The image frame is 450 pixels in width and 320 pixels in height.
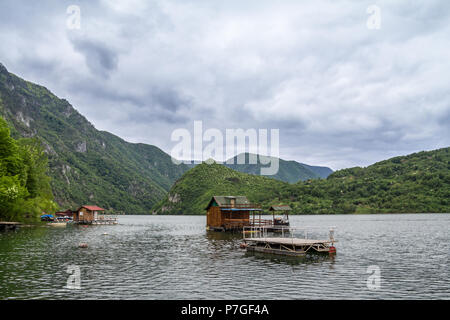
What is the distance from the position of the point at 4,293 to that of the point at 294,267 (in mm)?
26016

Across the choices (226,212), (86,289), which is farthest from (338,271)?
(226,212)

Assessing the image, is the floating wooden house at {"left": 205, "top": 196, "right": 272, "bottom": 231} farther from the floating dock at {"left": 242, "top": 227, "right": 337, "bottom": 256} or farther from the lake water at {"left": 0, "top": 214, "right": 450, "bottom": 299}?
the lake water at {"left": 0, "top": 214, "right": 450, "bottom": 299}

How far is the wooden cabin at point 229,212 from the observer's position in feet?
290

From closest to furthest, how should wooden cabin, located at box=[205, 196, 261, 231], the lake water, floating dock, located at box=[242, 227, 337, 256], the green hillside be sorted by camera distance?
the lake water, floating dock, located at box=[242, 227, 337, 256], the green hillside, wooden cabin, located at box=[205, 196, 261, 231]

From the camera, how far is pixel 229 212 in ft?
296

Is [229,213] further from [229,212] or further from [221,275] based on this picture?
[221,275]

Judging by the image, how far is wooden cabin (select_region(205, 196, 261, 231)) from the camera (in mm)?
88500

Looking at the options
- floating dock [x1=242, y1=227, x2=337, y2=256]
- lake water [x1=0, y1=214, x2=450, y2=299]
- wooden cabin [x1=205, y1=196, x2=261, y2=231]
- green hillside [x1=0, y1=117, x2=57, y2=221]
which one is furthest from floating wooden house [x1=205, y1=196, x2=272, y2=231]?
green hillside [x1=0, y1=117, x2=57, y2=221]

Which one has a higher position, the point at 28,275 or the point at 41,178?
the point at 41,178

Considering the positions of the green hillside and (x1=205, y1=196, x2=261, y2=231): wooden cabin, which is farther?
(x1=205, y1=196, x2=261, y2=231): wooden cabin
